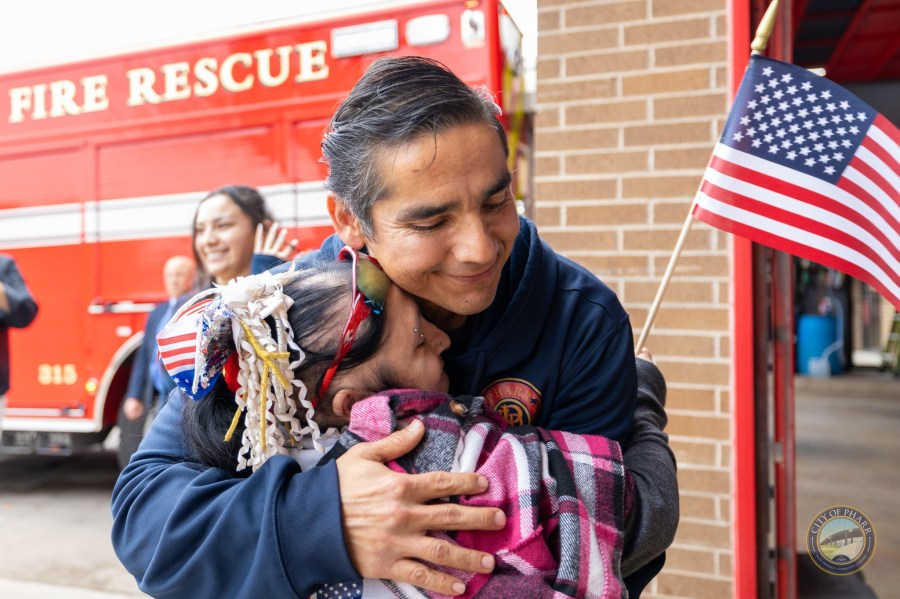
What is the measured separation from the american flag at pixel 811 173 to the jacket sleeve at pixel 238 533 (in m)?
1.23

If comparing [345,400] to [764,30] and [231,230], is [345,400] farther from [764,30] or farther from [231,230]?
[231,230]

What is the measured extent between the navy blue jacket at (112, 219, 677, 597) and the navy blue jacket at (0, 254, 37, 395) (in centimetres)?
338

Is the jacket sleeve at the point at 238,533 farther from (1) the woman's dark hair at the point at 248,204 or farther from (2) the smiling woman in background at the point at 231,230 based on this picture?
(1) the woman's dark hair at the point at 248,204

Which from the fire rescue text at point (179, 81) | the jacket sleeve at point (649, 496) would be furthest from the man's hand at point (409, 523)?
the fire rescue text at point (179, 81)

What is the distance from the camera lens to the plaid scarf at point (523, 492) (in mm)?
1033

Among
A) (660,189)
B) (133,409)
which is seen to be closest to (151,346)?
(133,409)

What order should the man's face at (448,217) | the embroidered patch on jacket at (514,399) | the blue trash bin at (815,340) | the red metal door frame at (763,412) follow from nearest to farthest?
the man's face at (448,217) < the embroidered patch on jacket at (514,399) < the red metal door frame at (763,412) < the blue trash bin at (815,340)

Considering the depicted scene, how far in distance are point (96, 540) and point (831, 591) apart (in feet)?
13.7

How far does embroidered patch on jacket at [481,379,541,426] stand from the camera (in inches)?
50.4

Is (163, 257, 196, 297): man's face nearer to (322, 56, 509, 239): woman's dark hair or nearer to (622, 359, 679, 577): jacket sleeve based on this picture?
(322, 56, 509, 239): woman's dark hair

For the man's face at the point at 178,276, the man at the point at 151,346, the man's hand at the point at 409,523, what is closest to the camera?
the man's hand at the point at 409,523

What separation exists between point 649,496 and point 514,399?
0.27 m

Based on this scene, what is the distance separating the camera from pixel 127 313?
16.6ft

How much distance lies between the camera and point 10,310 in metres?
4.15
